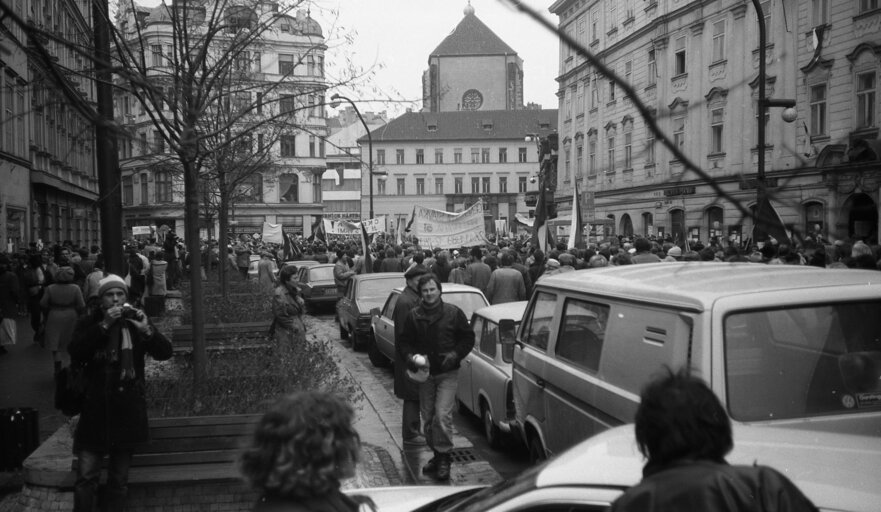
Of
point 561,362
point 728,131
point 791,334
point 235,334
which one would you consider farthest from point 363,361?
point 728,131

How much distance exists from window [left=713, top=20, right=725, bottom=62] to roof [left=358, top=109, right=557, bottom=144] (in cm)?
5775

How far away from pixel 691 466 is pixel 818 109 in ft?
85.5

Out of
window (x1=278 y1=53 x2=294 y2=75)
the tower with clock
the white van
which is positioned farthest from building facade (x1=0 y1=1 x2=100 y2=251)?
the tower with clock

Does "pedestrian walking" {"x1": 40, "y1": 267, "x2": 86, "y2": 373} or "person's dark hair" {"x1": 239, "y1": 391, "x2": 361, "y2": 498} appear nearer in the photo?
"person's dark hair" {"x1": 239, "y1": 391, "x2": 361, "y2": 498}

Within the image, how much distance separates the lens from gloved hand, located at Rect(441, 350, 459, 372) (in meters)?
7.50

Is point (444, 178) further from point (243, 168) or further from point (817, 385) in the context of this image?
point (817, 385)

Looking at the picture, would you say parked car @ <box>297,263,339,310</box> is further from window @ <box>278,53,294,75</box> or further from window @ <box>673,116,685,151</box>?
window @ <box>673,116,685,151</box>

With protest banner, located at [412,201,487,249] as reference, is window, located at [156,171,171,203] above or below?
above

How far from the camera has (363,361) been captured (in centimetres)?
1482

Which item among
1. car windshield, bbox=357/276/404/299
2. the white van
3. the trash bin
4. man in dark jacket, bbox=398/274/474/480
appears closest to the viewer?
the white van

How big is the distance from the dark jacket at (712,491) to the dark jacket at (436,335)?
508 centimetres

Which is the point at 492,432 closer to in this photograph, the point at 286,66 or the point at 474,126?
the point at 286,66

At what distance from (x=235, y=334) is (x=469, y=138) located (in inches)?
3103

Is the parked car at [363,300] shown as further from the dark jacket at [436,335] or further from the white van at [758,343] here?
the white van at [758,343]
